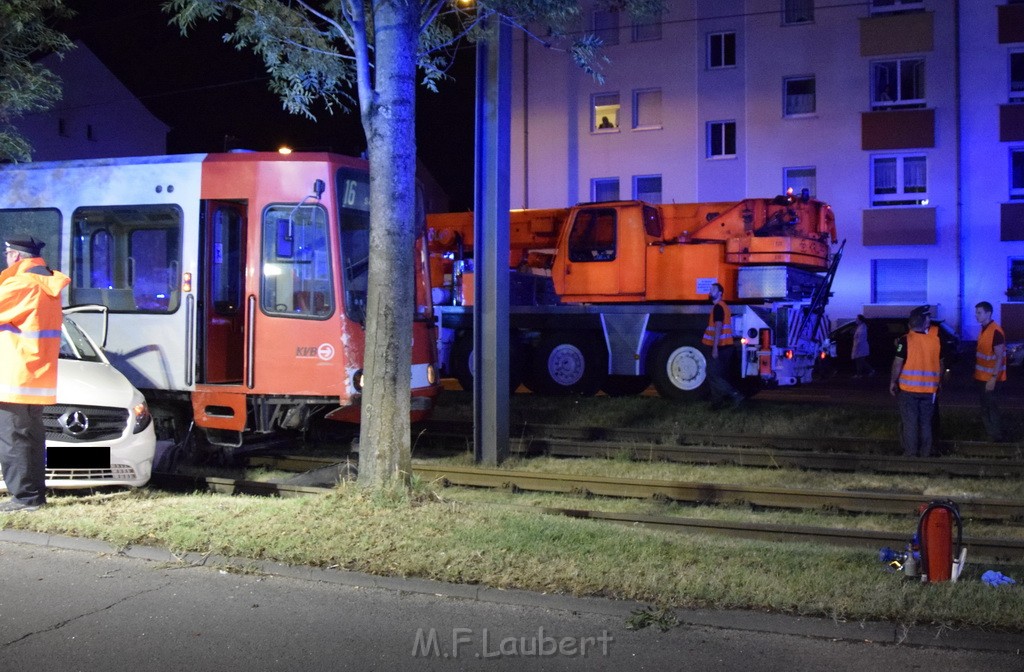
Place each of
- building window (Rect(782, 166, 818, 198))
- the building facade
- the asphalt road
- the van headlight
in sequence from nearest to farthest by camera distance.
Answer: the asphalt road
the van headlight
building window (Rect(782, 166, 818, 198))
the building facade

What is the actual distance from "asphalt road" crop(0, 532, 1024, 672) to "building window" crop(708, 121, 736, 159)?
25.3 meters

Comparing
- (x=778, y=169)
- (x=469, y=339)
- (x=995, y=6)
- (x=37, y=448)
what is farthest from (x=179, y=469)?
(x=995, y=6)

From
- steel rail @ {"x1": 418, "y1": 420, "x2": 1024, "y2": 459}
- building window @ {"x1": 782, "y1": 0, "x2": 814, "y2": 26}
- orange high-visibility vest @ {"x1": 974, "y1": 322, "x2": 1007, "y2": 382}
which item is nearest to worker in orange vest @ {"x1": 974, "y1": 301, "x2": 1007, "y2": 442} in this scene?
orange high-visibility vest @ {"x1": 974, "y1": 322, "x2": 1007, "y2": 382}

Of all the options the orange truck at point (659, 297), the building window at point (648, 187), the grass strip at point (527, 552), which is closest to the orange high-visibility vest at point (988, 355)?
the orange truck at point (659, 297)

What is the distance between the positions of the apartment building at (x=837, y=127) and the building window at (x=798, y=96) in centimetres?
4

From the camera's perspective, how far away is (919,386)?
31.8 ft

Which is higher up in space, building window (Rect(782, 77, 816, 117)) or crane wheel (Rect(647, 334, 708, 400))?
building window (Rect(782, 77, 816, 117))

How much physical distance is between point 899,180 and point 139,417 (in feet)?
80.4

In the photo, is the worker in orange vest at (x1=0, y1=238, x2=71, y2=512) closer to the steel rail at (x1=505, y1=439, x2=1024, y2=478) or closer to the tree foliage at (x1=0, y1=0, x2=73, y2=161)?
the steel rail at (x1=505, y1=439, x2=1024, y2=478)

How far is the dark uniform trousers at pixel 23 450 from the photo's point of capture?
22.9 ft

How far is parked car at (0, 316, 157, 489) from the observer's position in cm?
758

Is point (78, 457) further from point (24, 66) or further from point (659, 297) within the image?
point (659, 297)

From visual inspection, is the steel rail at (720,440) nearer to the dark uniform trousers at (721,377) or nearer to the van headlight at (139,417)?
the dark uniform trousers at (721,377)

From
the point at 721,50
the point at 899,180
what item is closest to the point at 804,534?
the point at 899,180
